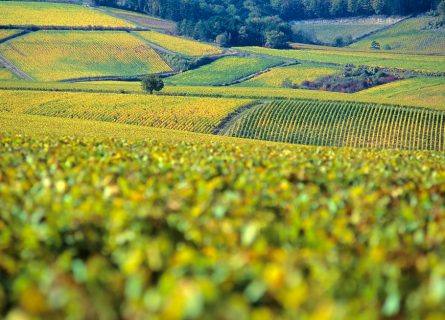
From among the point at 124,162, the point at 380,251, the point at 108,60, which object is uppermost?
the point at 380,251

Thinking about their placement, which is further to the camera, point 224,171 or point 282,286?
point 224,171

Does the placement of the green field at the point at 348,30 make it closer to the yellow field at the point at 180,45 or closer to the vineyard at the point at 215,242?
the yellow field at the point at 180,45

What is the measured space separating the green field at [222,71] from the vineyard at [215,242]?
290ft

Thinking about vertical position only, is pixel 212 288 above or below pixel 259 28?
above

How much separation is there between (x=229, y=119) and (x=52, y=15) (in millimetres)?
72776

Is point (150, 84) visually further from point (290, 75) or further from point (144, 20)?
point (144, 20)

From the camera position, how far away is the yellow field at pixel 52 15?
12388 centimetres

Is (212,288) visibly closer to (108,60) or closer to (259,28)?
(108,60)

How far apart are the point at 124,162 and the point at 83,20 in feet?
389

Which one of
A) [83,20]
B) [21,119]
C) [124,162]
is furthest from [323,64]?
[124,162]

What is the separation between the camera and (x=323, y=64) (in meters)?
119

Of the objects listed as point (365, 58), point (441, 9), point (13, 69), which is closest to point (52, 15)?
point (13, 69)

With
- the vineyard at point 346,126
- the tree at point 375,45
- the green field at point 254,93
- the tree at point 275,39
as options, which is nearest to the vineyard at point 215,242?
the vineyard at point 346,126

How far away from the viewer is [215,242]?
9.77 meters
